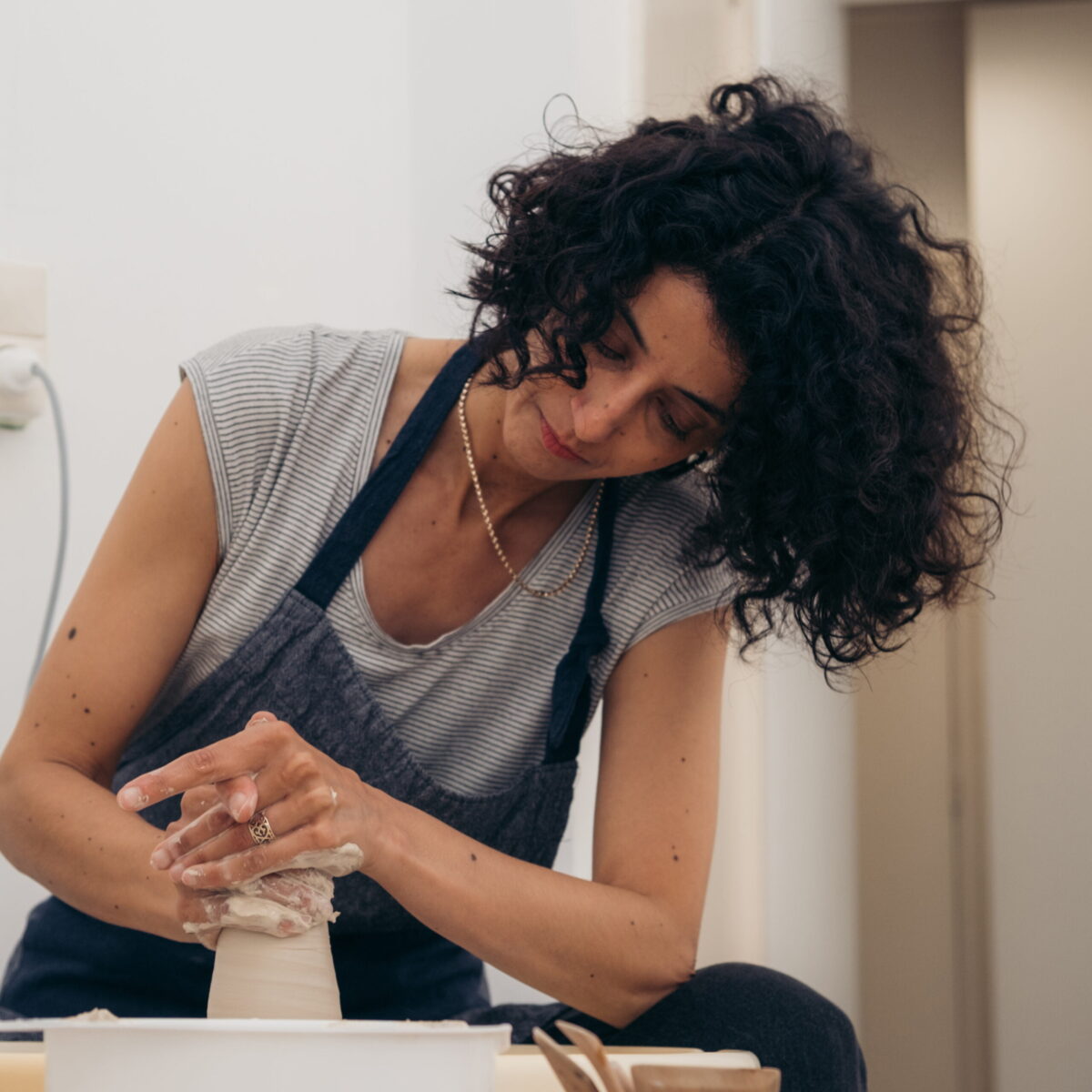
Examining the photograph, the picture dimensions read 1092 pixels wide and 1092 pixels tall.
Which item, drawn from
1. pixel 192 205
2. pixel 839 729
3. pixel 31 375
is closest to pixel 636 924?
pixel 31 375

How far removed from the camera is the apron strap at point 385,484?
40.9 inches

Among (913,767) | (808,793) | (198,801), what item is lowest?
(913,767)

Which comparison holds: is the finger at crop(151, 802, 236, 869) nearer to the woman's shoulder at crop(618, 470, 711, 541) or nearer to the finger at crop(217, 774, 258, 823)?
the finger at crop(217, 774, 258, 823)

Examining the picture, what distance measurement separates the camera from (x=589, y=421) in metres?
0.90

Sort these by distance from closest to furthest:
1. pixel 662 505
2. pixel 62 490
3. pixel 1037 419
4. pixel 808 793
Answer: pixel 662 505 < pixel 62 490 < pixel 808 793 < pixel 1037 419

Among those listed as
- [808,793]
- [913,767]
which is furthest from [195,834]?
[913,767]

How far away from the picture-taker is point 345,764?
1.07 m

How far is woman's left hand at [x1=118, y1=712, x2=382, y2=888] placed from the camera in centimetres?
67

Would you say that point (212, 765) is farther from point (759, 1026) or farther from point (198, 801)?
point (759, 1026)

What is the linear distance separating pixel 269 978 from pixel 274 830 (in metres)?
0.08

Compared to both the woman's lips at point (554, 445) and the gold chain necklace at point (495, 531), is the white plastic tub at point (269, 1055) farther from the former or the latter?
the gold chain necklace at point (495, 531)

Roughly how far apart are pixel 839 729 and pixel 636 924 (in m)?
1.40

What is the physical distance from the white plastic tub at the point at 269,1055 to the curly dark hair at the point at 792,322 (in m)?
0.52

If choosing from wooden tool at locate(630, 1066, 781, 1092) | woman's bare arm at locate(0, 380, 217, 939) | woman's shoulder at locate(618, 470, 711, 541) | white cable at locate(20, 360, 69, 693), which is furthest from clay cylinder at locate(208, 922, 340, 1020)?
white cable at locate(20, 360, 69, 693)
